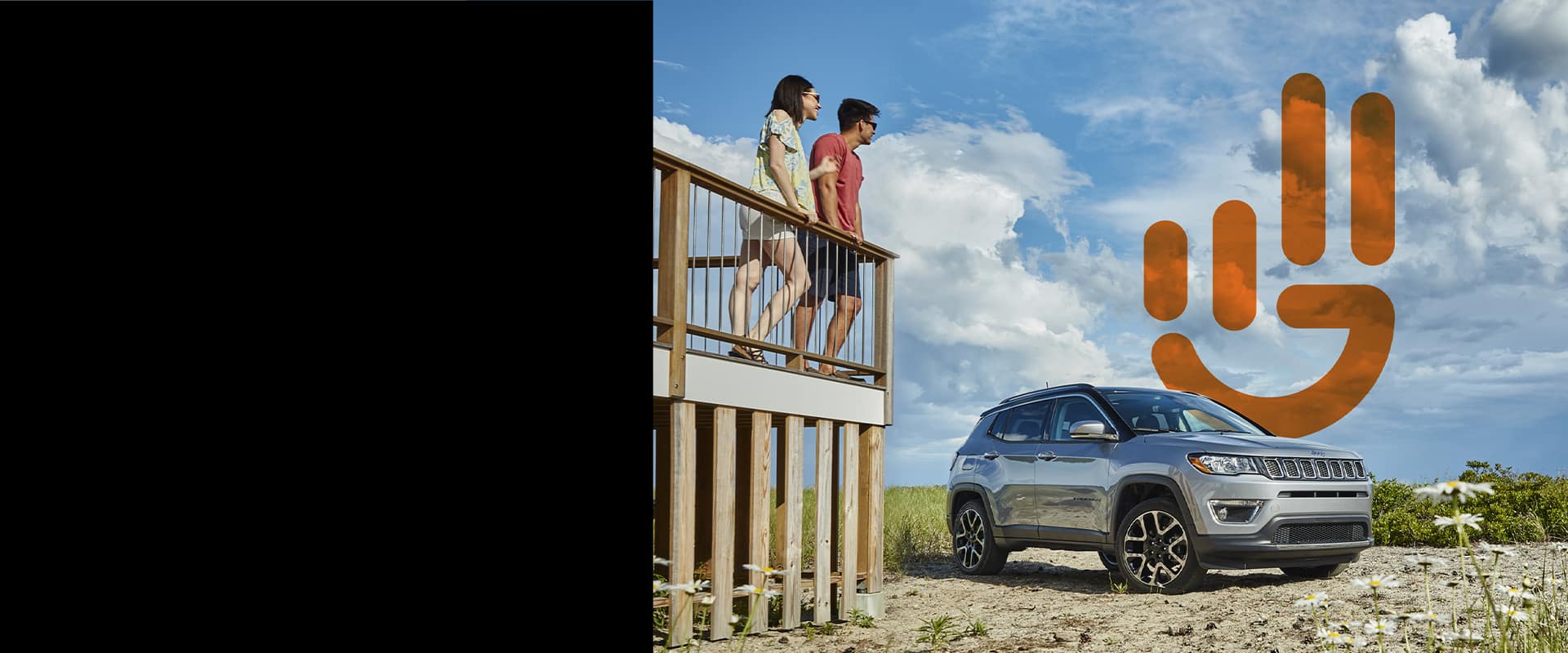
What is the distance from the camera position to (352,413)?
185 centimetres

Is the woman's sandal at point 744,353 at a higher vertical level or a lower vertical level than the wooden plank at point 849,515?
higher

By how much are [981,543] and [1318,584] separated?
308cm

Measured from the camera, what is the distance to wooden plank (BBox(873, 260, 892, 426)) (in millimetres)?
8930

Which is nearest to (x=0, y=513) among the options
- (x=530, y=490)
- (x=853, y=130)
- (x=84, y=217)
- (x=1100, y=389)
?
(x=84, y=217)

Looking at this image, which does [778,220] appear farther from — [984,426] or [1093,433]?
[984,426]

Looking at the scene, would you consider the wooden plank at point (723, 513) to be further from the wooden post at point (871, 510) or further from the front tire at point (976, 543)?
the front tire at point (976, 543)

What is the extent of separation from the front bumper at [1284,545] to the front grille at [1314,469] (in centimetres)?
32

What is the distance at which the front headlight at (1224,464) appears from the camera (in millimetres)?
8992

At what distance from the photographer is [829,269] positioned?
8.42 m

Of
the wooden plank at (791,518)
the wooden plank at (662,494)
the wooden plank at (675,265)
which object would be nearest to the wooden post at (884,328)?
the wooden plank at (791,518)

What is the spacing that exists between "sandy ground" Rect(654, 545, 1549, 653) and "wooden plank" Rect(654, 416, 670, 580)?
0.56 m

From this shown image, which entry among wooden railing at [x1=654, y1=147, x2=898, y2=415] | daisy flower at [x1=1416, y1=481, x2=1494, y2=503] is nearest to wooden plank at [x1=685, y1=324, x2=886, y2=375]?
wooden railing at [x1=654, y1=147, x2=898, y2=415]

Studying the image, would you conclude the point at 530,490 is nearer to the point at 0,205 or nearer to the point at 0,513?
the point at 0,513

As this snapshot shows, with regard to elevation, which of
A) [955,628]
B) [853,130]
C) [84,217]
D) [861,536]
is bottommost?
[955,628]
